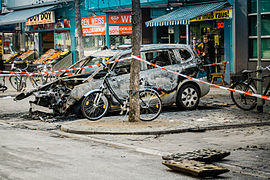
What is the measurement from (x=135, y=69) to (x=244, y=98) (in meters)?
3.41

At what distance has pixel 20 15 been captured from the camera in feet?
114

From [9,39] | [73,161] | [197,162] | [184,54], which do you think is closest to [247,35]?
[184,54]

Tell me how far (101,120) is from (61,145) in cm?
308

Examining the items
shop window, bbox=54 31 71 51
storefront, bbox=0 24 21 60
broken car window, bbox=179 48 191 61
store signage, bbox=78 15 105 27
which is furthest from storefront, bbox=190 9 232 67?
storefront, bbox=0 24 21 60

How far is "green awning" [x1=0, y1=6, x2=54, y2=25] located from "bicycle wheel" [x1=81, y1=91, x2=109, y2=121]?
2091 cm

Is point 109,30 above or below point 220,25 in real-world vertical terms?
above

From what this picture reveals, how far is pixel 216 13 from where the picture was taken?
2136 cm

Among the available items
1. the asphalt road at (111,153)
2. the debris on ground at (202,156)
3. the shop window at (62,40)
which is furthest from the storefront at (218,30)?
the debris on ground at (202,156)

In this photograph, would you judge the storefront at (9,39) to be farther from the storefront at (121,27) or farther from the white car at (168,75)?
the white car at (168,75)

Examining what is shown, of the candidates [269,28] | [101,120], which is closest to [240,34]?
[269,28]

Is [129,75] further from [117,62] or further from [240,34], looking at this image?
[240,34]

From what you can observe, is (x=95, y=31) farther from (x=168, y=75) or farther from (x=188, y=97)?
(x=168, y=75)

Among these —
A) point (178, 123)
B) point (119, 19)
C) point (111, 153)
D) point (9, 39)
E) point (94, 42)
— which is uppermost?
point (119, 19)

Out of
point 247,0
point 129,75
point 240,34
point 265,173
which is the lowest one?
point 265,173
